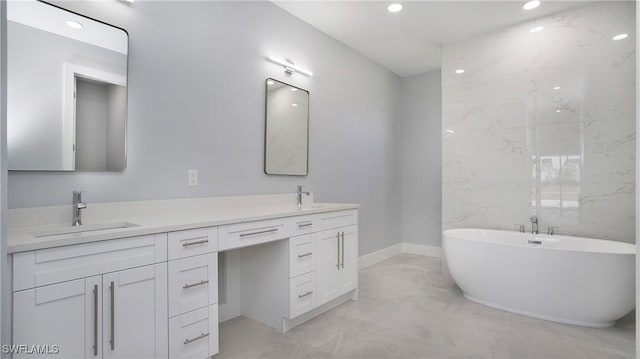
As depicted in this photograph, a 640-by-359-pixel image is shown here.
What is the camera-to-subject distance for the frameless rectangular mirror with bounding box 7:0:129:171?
1567 mm

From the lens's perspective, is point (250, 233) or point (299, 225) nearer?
point (250, 233)

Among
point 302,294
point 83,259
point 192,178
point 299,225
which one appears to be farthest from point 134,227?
point 302,294

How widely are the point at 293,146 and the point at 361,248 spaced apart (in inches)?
66.2

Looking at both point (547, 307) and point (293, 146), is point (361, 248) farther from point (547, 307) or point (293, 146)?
point (547, 307)

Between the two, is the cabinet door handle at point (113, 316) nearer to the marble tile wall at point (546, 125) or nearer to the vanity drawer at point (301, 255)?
the vanity drawer at point (301, 255)

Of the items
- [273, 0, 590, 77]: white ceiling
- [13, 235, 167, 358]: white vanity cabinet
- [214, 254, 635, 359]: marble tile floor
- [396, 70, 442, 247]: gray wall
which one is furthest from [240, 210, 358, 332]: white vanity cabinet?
[396, 70, 442, 247]: gray wall

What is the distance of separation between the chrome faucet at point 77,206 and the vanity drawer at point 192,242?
0.53 m

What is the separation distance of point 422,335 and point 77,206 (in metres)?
2.24

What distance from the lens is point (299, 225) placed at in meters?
2.34

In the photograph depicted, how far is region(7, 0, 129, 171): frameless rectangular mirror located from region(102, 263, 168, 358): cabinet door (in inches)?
29.7

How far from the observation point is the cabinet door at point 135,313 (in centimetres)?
138

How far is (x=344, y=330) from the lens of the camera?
231cm

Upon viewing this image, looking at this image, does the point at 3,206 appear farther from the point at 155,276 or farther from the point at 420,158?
the point at 420,158

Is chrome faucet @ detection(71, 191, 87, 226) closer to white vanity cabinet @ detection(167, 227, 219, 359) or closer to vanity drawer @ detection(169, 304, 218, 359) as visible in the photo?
white vanity cabinet @ detection(167, 227, 219, 359)
